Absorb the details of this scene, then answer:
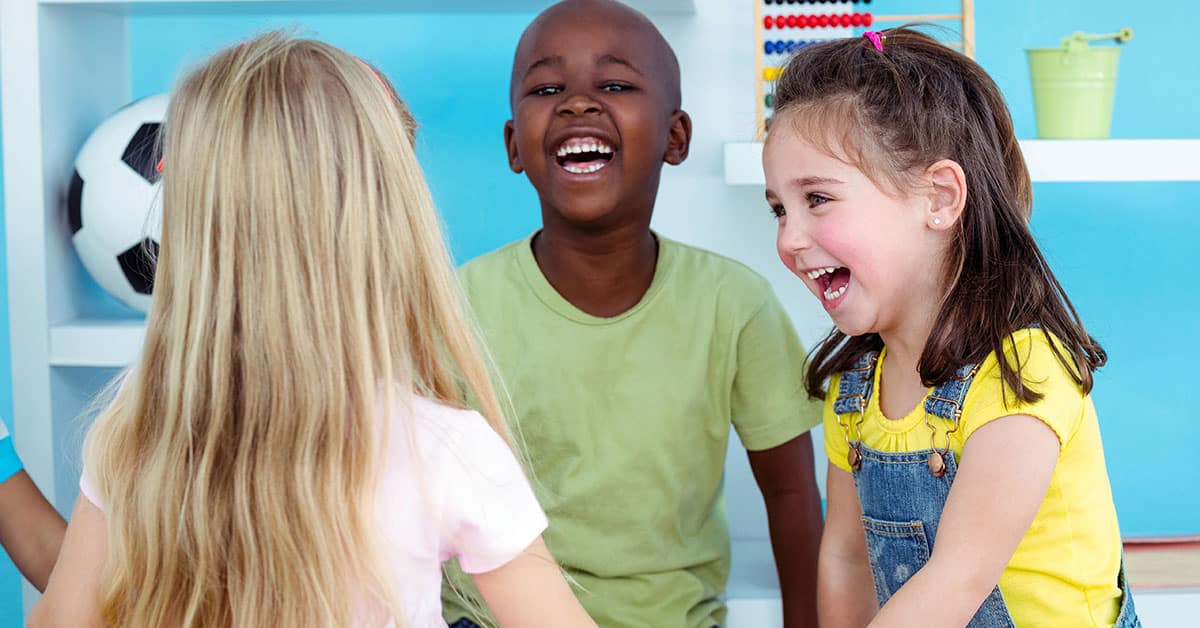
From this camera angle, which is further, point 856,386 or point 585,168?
point 585,168

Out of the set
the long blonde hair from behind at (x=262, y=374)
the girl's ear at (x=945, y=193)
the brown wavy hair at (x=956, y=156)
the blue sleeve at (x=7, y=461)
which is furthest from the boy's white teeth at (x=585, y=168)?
the blue sleeve at (x=7, y=461)

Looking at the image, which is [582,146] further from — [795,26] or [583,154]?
[795,26]

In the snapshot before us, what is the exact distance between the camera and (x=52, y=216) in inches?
56.2

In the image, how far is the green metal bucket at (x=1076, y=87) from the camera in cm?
145

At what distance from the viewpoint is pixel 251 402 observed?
0.78 meters

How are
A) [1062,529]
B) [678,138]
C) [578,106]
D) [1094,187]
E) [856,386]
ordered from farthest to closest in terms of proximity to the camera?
[1094,187], [678,138], [578,106], [856,386], [1062,529]

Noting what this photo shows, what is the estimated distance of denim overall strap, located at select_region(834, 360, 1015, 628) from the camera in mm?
1023

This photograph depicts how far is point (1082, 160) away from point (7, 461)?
1190mm

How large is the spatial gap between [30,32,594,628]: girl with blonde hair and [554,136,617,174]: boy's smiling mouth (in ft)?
1.54

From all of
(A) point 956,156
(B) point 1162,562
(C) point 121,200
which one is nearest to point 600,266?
(A) point 956,156

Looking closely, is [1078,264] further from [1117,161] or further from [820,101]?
[820,101]

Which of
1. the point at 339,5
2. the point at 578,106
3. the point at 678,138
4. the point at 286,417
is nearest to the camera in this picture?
the point at 286,417

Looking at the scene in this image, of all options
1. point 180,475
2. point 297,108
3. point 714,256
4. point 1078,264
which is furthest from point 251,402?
point 1078,264

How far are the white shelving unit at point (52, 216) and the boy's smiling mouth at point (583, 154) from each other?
271mm
